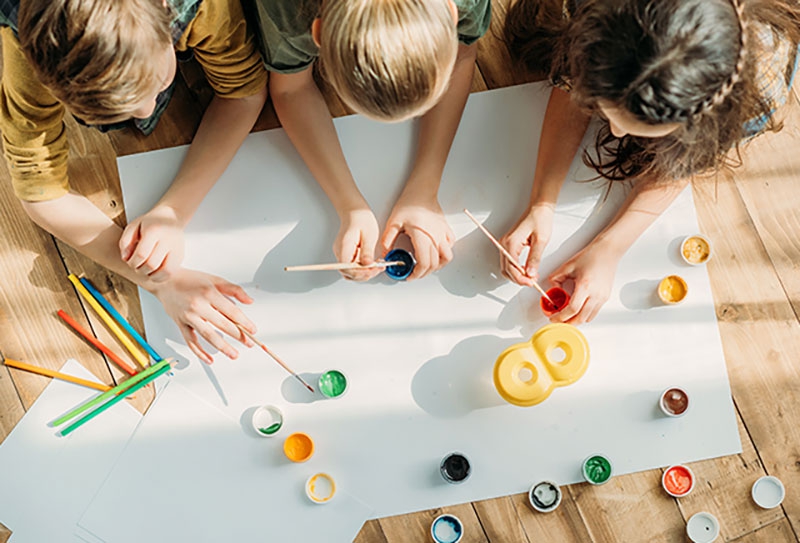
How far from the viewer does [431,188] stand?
1.07 m

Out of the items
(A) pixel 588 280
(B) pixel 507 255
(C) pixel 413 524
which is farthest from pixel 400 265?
(C) pixel 413 524

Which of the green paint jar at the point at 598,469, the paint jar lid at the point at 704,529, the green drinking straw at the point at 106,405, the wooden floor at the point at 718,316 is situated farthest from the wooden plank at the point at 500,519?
the green drinking straw at the point at 106,405

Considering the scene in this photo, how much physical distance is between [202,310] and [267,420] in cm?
18

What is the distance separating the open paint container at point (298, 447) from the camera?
1.04 metres

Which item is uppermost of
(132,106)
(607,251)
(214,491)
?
A: (132,106)

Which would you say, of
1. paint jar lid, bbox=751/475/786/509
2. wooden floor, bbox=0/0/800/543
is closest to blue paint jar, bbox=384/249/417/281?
wooden floor, bbox=0/0/800/543

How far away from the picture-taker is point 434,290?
108 cm

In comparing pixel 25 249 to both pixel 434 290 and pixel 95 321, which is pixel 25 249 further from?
pixel 434 290

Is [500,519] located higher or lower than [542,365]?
lower

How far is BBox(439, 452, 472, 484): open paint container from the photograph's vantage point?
1.04m

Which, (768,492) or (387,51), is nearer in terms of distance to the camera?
(387,51)

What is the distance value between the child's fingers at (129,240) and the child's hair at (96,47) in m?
0.32

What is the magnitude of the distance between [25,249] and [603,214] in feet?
2.85

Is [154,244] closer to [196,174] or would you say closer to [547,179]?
[196,174]
